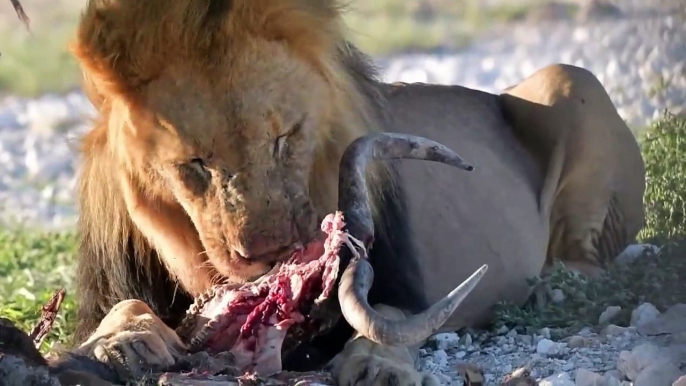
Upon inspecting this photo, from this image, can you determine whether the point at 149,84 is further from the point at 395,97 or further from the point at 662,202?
the point at 662,202

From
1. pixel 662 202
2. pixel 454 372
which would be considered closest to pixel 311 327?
pixel 454 372

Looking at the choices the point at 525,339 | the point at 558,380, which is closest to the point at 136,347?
the point at 558,380

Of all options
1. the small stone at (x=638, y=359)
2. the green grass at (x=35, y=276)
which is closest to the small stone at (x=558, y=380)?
the small stone at (x=638, y=359)

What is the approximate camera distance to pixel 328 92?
314 centimetres

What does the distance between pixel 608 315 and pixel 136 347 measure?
1.44m

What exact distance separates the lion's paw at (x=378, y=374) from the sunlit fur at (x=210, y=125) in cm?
29

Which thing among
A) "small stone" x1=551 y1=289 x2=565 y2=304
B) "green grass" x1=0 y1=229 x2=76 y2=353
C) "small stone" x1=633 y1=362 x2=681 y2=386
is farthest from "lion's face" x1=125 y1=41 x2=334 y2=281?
"small stone" x1=551 y1=289 x2=565 y2=304

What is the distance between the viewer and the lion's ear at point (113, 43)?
9.53ft

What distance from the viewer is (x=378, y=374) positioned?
276 centimetres

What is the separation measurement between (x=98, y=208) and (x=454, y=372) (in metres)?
1.01

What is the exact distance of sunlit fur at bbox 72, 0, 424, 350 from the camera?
2.78m

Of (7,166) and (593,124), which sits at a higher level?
(7,166)

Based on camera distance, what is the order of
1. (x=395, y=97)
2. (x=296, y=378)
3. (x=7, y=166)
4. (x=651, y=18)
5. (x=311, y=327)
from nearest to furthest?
(x=296, y=378) → (x=311, y=327) → (x=395, y=97) → (x=651, y=18) → (x=7, y=166)

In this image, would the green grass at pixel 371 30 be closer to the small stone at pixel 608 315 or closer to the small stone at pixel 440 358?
the small stone at pixel 608 315
